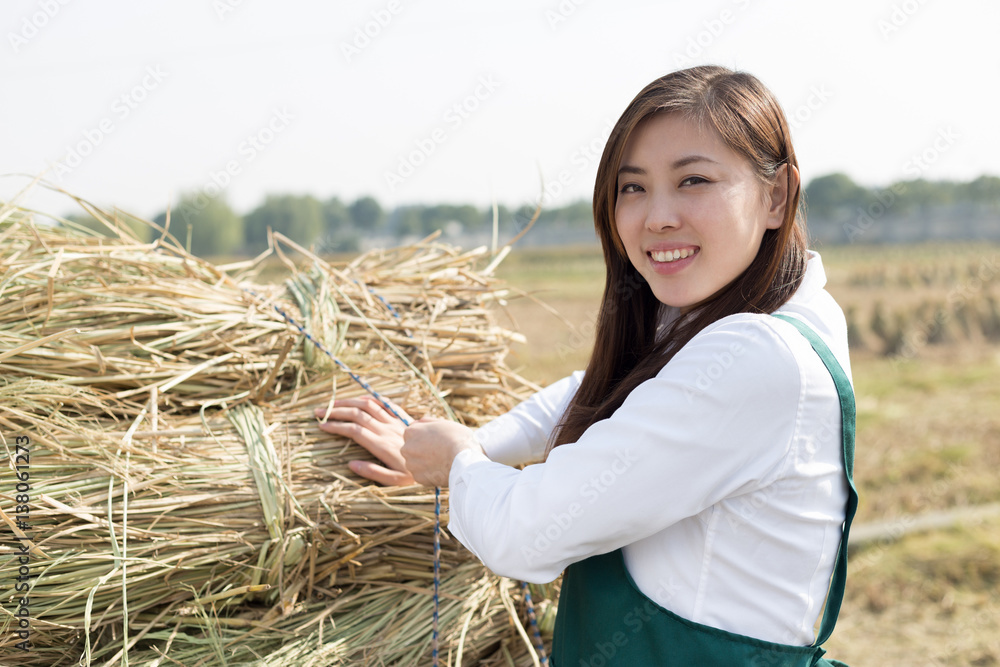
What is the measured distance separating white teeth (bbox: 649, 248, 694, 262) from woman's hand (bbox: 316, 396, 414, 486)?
711 mm

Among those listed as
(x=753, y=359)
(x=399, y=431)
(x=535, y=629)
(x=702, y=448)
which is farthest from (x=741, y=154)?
(x=535, y=629)

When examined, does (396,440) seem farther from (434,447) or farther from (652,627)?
(652,627)

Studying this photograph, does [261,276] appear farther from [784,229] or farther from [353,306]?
[784,229]

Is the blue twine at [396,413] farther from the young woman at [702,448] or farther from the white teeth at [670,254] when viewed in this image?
the white teeth at [670,254]

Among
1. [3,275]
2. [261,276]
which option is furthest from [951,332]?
[3,275]

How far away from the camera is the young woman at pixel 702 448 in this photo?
3.51 ft

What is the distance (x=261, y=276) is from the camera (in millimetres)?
2293

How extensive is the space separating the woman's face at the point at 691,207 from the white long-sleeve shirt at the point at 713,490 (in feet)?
0.45

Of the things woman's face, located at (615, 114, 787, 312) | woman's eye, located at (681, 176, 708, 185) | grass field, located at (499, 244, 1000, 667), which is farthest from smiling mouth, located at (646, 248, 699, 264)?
grass field, located at (499, 244, 1000, 667)

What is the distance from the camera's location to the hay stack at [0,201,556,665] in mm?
1433

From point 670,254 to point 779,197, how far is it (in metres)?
0.22

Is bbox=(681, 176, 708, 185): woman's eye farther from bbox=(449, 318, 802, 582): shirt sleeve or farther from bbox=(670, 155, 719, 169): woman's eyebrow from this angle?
bbox=(449, 318, 802, 582): shirt sleeve

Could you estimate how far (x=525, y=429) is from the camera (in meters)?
1.66

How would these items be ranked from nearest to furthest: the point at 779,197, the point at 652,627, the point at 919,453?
the point at 652,627 → the point at 779,197 → the point at 919,453
